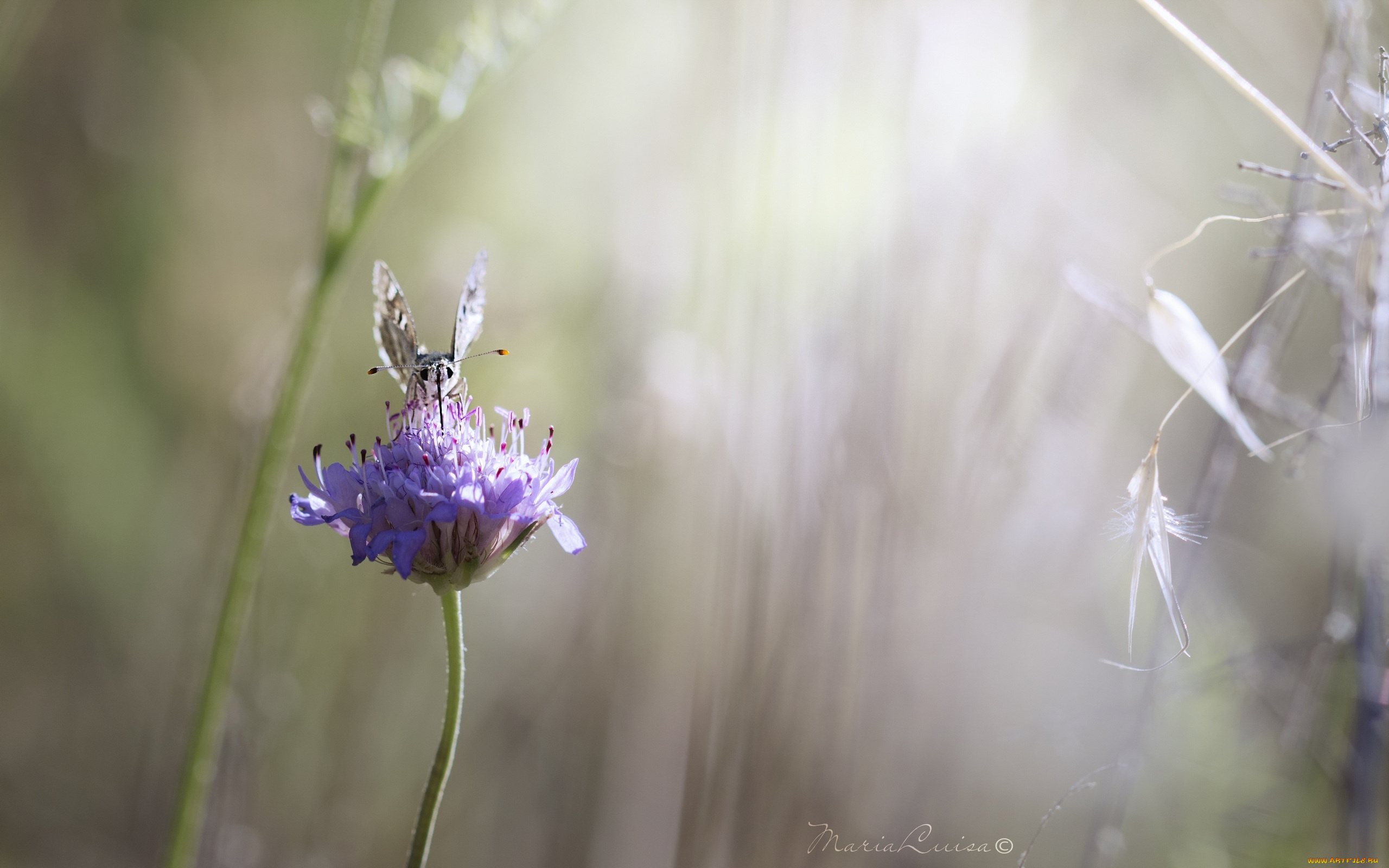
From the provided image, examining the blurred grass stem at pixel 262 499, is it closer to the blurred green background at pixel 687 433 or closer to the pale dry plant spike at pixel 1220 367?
the blurred green background at pixel 687 433

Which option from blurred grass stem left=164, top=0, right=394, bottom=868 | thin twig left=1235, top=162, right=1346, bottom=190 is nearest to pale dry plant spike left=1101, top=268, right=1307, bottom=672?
thin twig left=1235, top=162, right=1346, bottom=190

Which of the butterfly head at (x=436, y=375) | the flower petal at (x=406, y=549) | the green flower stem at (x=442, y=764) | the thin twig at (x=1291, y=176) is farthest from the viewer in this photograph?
the butterfly head at (x=436, y=375)

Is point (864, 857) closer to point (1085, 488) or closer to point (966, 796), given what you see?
point (966, 796)

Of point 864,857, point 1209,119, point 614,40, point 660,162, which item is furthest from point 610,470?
point 1209,119

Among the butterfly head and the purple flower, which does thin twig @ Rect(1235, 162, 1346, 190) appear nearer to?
the purple flower
